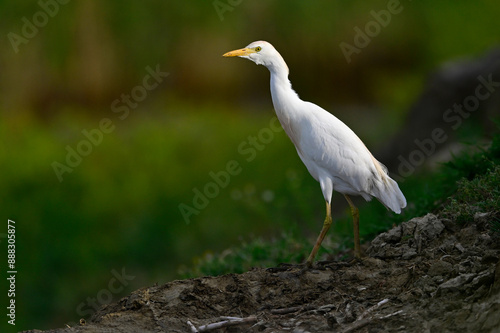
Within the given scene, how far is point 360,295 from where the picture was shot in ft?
11.9

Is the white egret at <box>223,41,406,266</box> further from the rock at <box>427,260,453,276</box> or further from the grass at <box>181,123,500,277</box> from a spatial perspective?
the rock at <box>427,260,453,276</box>

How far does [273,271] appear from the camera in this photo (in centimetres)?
402

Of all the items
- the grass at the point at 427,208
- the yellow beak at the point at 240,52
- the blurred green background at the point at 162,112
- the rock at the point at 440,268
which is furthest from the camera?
the blurred green background at the point at 162,112

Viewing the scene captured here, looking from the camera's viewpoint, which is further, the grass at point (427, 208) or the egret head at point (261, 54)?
the egret head at point (261, 54)

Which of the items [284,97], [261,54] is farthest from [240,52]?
[284,97]

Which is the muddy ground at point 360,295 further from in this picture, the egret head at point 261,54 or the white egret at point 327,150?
the egret head at point 261,54

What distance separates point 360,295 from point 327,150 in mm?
1008

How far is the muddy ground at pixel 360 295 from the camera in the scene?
3270mm

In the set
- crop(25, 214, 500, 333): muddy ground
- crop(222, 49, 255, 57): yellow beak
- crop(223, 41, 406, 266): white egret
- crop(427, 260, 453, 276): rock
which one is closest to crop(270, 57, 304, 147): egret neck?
crop(223, 41, 406, 266): white egret

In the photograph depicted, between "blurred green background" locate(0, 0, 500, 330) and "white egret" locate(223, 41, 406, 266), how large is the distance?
2836 mm

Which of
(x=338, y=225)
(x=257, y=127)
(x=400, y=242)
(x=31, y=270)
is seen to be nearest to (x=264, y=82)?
(x=257, y=127)

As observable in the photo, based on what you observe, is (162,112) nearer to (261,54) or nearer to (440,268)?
(261,54)

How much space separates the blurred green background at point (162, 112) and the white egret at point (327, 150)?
2836 millimetres

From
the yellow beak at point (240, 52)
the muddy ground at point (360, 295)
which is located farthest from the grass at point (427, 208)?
the yellow beak at point (240, 52)
